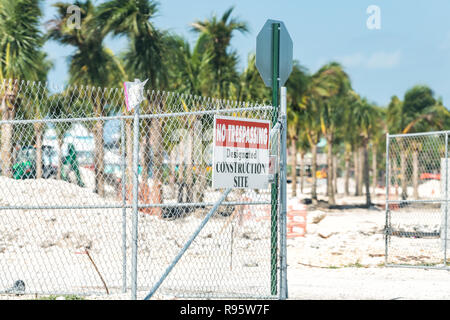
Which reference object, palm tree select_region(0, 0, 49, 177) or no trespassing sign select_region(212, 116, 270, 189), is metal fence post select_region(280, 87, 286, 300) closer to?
no trespassing sign select_region(212, 116, 270, 189)

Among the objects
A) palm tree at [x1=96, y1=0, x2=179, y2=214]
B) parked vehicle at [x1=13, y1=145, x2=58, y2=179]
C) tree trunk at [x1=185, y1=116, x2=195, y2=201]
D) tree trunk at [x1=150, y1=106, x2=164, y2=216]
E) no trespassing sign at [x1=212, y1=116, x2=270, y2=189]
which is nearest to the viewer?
no trespassing sign at [x1=212, y1=116, x2=270, y2=189]

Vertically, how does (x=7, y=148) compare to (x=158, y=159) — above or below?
above

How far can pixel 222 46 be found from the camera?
2923 cm

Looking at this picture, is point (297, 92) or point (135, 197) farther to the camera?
point (297, 92)

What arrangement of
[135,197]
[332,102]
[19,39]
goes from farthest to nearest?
[332,102] → [19,39] → [135,197]

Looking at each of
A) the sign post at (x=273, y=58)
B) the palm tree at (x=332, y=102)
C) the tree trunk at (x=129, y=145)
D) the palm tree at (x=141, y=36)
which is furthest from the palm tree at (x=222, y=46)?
the sign post at (x=273, y=58)

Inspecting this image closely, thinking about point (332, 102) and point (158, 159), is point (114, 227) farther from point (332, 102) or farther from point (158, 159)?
point (332, 102)

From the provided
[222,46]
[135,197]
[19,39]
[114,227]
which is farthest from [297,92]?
[135,197]

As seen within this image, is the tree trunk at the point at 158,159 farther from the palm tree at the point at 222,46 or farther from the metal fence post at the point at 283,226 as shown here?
the palm tree at the point at 222,46

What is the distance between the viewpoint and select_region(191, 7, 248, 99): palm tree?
28656 millimetres

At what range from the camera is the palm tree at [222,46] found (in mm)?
28656

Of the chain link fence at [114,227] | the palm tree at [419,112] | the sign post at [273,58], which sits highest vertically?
the palm tree at [419,112]

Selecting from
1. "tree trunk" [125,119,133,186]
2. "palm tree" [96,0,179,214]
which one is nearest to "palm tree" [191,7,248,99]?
"palm tree" [96,0,179,214]
